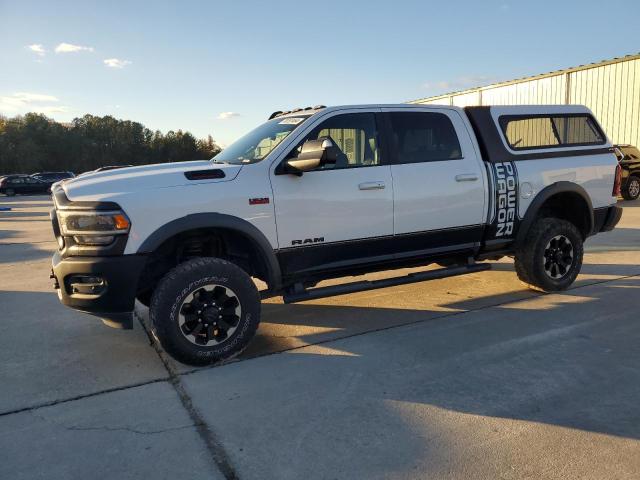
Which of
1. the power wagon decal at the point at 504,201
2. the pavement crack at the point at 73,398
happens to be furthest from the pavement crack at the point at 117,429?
the power wagon decal at the point at 504,201

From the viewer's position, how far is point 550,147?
5.50m

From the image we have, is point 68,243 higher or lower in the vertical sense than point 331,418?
higher

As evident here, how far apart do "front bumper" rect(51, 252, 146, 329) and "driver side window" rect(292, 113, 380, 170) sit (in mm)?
1894

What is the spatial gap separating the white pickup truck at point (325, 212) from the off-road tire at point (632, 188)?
1267cm

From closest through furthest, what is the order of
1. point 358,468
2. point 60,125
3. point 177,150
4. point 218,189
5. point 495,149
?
point 358,468
point 218,189
point 495,149
point 60,125
point 177,150

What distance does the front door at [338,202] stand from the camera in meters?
4.14

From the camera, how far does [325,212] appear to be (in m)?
4.25

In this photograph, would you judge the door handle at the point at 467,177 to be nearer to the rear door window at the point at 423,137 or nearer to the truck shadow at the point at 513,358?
the rear door window at the point at 423,137

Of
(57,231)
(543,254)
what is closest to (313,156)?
(57,231)

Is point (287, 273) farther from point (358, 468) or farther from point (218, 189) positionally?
point (358, 468)

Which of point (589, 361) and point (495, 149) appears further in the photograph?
point (495, 149)

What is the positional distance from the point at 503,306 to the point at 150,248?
3.48 meters

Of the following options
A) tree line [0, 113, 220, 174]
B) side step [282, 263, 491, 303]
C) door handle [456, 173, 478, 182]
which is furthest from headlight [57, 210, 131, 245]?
tree line [0, 113, 220, 174]

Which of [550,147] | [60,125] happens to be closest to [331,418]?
[550,147]
